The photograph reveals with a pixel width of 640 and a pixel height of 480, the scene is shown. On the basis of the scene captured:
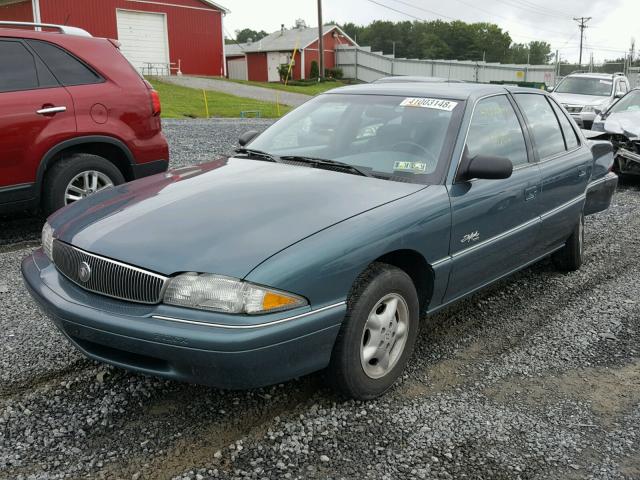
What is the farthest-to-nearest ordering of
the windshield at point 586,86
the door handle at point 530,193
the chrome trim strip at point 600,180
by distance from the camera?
the windshield at point 586,86, the chrome trim strip at point 600,180, the door handle at point 530,193

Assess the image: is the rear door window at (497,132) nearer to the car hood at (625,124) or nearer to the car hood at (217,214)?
the car hood at (217,214)

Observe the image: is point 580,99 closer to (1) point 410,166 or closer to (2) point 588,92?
(2) point 588,92

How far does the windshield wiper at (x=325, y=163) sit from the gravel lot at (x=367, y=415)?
1178 millimetres

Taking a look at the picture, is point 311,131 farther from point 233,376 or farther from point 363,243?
point 233,376

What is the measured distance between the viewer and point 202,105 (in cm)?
1983

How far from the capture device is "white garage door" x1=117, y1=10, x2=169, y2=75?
102 feet

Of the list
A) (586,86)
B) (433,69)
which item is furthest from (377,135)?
(433,69)

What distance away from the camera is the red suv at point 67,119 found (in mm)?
5277

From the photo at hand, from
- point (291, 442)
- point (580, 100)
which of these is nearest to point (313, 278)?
point (291, 442)

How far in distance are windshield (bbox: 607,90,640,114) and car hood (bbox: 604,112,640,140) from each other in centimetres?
44

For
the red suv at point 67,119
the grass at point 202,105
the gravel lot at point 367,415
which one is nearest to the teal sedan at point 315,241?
the gravel lot at point 367,415

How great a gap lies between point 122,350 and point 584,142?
14.1 ft

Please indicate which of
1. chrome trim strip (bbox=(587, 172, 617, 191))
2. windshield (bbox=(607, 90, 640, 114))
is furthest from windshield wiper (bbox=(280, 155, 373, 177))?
windshield (bbox=(607, 90, 640, 114))

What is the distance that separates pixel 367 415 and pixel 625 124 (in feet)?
27.9
